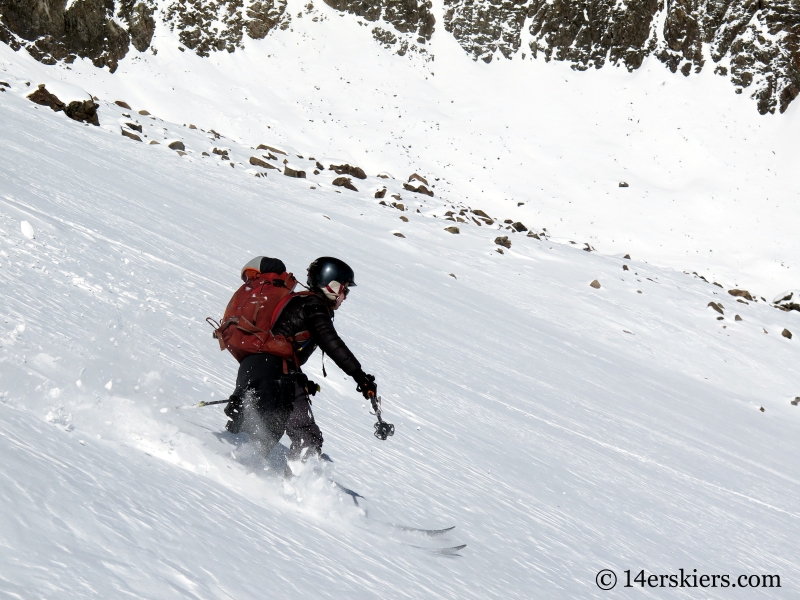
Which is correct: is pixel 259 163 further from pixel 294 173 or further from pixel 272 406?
pixel 272 406

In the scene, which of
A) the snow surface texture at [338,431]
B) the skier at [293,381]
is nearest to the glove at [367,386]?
the skier at [293,381]

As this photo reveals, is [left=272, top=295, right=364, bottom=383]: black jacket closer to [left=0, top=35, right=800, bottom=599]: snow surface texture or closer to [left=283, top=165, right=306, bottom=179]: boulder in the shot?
[left=0, top=35, right=800, bottom=599]: snow surface texture

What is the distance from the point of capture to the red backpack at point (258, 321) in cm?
385

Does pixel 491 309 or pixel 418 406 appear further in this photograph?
pixel 491 309

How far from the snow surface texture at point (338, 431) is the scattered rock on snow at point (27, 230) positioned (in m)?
0.06

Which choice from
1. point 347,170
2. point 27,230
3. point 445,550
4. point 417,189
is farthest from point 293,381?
point 417,189

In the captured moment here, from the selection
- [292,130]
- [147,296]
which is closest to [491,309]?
[147,296]

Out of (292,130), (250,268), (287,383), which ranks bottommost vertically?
(287,383)

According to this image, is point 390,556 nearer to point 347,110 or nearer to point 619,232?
point 619,232

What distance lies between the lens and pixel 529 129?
42.0 metres

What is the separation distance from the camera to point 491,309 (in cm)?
1452

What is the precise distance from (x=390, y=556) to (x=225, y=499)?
0.87 m

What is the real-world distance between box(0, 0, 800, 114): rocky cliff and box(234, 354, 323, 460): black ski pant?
135ft

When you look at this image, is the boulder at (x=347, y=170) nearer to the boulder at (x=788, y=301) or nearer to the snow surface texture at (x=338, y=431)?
the snow surface texture at (x=338, y=431)
